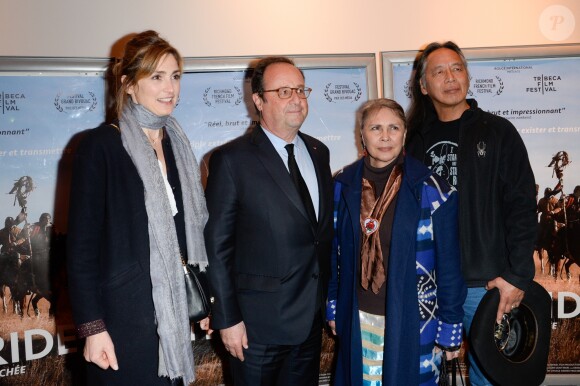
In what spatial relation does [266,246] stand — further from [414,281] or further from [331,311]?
[414,281]

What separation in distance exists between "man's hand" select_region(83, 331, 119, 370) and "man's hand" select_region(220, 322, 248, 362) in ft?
1.78

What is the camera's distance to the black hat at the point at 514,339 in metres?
2.57

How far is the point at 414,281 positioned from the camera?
7.48ft

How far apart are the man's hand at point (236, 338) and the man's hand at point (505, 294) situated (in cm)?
122

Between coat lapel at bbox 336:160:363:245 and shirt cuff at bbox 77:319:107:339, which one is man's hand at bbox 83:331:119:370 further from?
coat lapel at bbox 336:160:363:245

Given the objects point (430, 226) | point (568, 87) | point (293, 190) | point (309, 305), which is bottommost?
point (309, 305)

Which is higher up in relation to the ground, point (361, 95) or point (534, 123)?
point (361, 95)

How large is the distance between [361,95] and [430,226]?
4.49 ft

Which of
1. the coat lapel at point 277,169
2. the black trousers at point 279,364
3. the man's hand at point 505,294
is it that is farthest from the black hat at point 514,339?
the coat lapel at point 277,169

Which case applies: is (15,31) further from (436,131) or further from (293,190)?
(436,131)

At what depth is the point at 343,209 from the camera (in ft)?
8.18

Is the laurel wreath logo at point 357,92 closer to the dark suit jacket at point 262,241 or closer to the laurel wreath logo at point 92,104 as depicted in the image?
the dark suit jacket at point 262,241


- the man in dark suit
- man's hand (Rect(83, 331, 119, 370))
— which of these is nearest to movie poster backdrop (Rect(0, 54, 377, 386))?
the man in dark suit

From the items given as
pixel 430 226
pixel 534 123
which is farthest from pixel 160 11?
pixel 534 123
